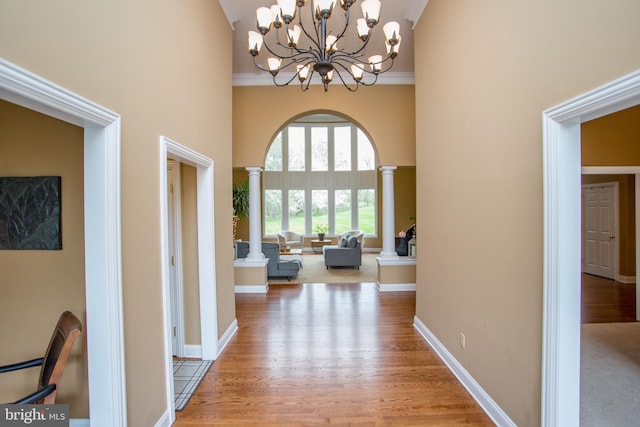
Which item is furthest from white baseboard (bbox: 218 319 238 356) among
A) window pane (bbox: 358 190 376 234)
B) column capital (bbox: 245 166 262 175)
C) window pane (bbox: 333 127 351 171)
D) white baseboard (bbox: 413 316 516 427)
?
window pane (bbox: 333 127 351 171)

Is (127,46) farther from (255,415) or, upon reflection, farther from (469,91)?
(255,415)

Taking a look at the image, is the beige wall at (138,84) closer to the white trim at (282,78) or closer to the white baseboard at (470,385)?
the white trim at (282,78)

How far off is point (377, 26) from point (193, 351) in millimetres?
4748

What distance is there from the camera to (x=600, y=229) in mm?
6508

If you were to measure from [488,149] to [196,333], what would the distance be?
3311 millimetres

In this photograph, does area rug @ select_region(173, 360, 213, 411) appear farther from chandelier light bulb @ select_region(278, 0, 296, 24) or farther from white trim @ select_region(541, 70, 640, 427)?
chandelier light bulb @ select_region(278, 0, 296, 24)

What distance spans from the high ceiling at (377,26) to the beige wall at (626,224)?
5.09 metres

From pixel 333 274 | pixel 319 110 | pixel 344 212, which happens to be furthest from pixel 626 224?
pixel 344 212

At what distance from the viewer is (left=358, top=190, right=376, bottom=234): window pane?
11.9 m

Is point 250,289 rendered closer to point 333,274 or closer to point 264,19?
point 333,274

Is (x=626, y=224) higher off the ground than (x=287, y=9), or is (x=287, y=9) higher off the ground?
(x=287, y=9)

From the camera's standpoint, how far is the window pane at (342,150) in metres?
11.9

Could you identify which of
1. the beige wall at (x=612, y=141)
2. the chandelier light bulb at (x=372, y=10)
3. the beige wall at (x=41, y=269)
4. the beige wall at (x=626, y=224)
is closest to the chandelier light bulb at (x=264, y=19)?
the chandelier light bulb at (x=372, y=10)

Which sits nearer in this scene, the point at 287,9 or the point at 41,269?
the point at 41,269
